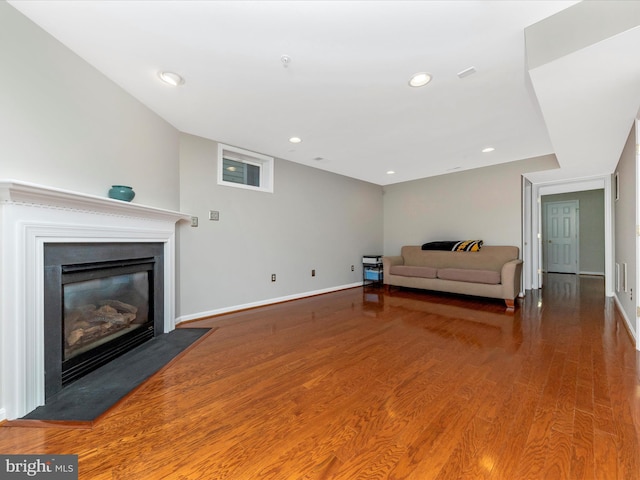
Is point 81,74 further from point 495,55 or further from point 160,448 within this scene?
point 495,55

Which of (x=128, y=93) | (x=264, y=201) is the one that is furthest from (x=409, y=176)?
(x=128, y=93)

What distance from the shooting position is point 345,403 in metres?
1.52

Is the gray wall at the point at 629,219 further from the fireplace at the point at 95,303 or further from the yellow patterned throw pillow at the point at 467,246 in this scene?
the fireplace at the point at 95,303

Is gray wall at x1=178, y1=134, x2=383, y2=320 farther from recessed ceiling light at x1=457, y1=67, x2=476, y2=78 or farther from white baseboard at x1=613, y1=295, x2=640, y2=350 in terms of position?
white baseboard at x1=613, y1=295, x2=640, y2=350

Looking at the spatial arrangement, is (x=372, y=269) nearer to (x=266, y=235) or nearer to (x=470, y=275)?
(x=470, y=275)

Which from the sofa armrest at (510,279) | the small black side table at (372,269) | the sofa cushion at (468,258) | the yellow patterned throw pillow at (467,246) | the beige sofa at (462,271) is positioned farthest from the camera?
the small black side table at (372,269)

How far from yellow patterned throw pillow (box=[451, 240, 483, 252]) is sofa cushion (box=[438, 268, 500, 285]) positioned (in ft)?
1.39

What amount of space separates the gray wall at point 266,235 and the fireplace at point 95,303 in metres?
0.52

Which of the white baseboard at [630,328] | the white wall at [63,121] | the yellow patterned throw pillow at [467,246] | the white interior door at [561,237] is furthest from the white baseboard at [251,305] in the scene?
the white interior door at [561,237]

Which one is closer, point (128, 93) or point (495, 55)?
point (495, 55)

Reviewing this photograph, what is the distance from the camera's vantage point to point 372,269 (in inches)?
215

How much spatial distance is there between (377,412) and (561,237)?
8537mm

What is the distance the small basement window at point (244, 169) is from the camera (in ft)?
11.5

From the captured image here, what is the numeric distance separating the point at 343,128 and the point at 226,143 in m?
1.55
